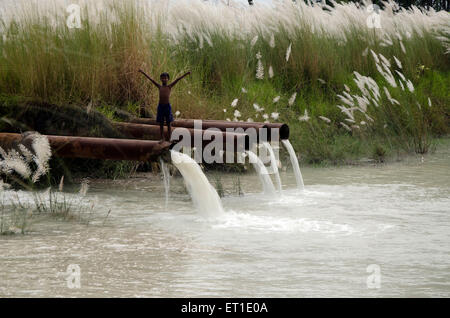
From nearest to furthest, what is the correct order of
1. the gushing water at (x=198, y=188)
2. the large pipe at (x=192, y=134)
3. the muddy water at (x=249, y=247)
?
the muddy water at (x=249, y=247) → the gushing water at (x=198, y=188) → the large pipe at (x=192, y=134)

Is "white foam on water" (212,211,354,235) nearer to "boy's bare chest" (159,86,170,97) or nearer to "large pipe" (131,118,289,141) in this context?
"boy's bare chest" (159,86,170,97)

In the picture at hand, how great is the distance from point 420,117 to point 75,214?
16.8ft

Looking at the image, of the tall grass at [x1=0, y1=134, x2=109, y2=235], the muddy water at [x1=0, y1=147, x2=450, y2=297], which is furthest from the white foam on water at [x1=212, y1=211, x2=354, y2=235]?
the tall grass at [x1=0, y1=134, x2=109, y2=235]

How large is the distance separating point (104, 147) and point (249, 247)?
1823 mm

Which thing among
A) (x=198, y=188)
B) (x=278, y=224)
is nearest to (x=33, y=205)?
(x=198, y=188)

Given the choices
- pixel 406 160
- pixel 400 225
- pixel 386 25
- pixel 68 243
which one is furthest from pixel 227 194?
pixel 386 25

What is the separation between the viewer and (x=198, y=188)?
571 centimetres

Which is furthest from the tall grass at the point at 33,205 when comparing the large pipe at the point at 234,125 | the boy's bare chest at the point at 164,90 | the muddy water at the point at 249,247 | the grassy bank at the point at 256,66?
the grassy bank at the point at 256,66

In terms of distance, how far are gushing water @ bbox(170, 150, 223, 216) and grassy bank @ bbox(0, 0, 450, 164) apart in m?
1.78

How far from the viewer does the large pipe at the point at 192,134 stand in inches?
233

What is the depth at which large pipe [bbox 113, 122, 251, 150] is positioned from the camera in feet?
19.4

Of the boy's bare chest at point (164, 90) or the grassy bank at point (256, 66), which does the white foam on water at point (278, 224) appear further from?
the grassy bank at point (256, 66)

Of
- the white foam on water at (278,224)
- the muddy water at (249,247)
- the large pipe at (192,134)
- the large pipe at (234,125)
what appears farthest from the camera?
the large pipe at (234,125)

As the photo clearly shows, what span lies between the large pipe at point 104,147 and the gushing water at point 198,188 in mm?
130
